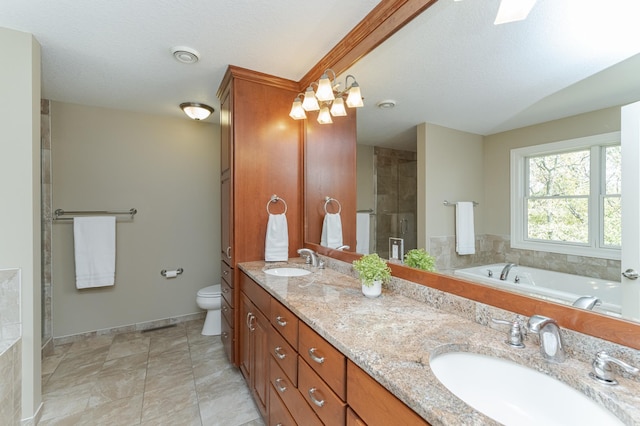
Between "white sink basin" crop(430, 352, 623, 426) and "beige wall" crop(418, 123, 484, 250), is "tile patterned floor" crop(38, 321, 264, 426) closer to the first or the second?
"white sink basin" crop(430, 352, 623, 426)

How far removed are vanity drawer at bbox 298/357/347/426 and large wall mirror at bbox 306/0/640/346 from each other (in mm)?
700

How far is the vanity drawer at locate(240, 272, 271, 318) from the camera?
1.51 metres

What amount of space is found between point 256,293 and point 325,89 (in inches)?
53.9

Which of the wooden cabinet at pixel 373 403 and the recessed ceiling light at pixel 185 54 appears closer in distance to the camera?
the wooden cabinet at pixel 373 403

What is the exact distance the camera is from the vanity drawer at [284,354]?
45.9 inches

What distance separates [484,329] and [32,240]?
2.37 metres

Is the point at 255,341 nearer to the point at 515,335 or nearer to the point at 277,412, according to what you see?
the point at 277,412

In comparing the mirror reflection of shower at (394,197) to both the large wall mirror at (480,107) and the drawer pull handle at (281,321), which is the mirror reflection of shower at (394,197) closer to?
the large wall mirror at (480,107)

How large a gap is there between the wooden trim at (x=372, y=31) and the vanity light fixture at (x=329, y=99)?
0.28ft

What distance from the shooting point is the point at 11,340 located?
1.54m

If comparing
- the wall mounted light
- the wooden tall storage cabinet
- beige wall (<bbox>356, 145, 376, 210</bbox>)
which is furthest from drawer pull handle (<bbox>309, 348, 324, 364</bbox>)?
the wall mounted light

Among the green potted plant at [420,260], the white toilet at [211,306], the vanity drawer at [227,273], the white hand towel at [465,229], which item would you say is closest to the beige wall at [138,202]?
the white toilet at [211,306]

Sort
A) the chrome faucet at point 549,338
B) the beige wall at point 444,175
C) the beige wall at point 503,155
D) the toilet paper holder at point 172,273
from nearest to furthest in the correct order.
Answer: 1. the chrome faucet at point 549,338
2. the beige wall at point 503,155
3. the beige wall at point 444,175
4. the toilet paper holder at point 172,273

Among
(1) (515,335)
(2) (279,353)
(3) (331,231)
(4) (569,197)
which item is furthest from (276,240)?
(4) (569,197)
